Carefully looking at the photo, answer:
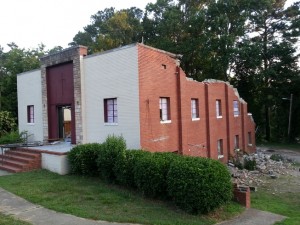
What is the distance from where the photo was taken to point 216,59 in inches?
1425

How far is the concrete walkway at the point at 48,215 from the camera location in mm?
8367

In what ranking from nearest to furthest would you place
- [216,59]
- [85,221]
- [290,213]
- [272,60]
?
1. [85,221]
2. [290,213]
3. [216,59]
4. [272,60]

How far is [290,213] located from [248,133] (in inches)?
857

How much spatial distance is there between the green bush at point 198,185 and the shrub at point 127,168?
2.10 metres

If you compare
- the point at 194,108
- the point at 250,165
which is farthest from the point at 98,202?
the point at 250,165

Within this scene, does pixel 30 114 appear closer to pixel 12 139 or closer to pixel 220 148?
pixel 12 139

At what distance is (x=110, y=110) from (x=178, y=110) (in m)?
4.25

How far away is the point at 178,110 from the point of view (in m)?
18.9

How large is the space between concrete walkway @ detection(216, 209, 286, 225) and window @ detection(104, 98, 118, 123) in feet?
27.2

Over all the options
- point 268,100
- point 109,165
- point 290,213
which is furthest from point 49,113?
point 268,100

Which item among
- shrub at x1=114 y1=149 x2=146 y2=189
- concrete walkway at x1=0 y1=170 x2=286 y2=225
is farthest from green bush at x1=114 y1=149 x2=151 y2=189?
concrete walkway at x1=0 y1=170 x2=286 y2=225

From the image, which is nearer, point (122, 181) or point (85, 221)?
point (85, 221)

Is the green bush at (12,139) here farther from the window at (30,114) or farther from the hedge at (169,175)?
the hedge at (169,175)

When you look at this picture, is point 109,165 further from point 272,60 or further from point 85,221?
point 272,60
